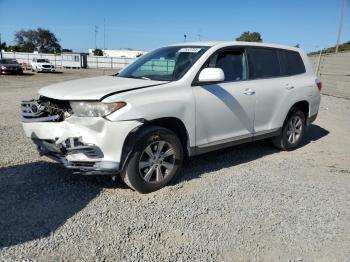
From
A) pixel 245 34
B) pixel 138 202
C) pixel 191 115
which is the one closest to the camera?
pixel 138 202

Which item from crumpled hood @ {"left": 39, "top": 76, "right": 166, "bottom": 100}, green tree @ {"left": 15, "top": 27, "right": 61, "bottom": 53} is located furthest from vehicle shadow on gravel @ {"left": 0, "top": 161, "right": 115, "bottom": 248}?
green tree @ {"left": 15, "top": 27, "right": 61, "bottom": 53}

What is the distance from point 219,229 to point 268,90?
2.88m

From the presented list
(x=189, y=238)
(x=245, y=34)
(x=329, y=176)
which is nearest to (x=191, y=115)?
(x=189, y=238)

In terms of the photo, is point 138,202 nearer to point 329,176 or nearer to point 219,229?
point 219,229

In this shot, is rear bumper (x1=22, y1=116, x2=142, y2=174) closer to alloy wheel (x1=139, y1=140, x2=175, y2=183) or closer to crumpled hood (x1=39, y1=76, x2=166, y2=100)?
crumpled hood (x1=39, y1=76, x2=166, y2=100)

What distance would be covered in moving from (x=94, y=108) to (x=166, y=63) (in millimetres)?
1568

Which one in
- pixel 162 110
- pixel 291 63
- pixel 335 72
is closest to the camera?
pixel 162 110

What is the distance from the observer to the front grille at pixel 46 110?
14.4 feet

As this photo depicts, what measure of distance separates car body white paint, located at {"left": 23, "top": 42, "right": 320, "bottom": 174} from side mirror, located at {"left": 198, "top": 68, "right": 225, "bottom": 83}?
0.09m

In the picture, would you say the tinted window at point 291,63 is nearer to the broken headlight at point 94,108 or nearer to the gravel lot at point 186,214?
the gravel lot at point 186,214

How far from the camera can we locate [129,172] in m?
4.31

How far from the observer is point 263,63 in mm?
6055

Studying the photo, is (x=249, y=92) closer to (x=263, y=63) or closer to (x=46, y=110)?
(x=263, y=63)

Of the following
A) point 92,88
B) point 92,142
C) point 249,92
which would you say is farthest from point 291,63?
point 92,142
